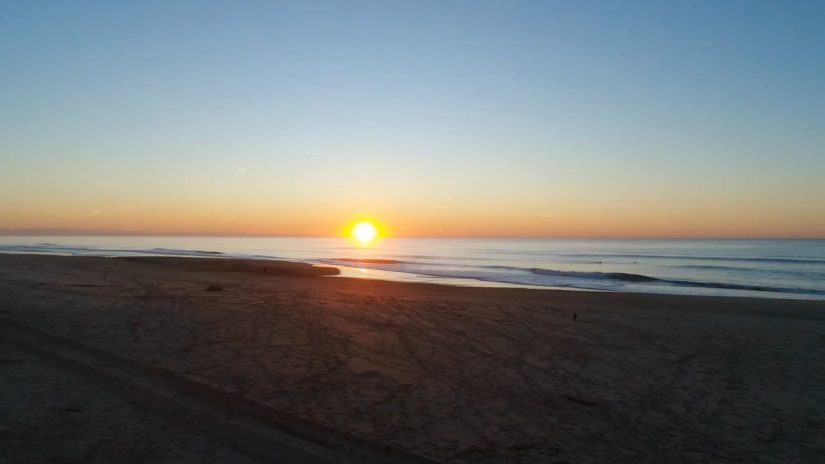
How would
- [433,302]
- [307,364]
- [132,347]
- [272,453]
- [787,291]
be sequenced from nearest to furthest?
[272,453], [307,364], [132,347], [433,302], [787,291]

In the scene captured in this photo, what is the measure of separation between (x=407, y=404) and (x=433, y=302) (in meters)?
10.7

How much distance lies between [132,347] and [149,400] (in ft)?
10.2

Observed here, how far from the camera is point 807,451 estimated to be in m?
5.88

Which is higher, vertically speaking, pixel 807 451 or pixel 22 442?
pixel 22 442

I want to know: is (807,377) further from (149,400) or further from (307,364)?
(149,400)

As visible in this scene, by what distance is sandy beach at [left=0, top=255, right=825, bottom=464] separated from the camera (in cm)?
548

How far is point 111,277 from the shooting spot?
22.4m

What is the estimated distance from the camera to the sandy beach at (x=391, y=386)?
5.48 m

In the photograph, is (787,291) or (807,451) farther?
(787,291)

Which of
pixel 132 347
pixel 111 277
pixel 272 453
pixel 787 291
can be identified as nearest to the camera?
pixel 272 453

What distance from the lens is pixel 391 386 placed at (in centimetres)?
755

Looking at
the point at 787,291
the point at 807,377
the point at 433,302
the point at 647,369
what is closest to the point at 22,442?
the point at 647,369

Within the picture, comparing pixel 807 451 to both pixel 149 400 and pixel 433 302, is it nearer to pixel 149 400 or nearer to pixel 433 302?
pixel 149 400

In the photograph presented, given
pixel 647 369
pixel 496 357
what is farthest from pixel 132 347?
pixel 647 369
